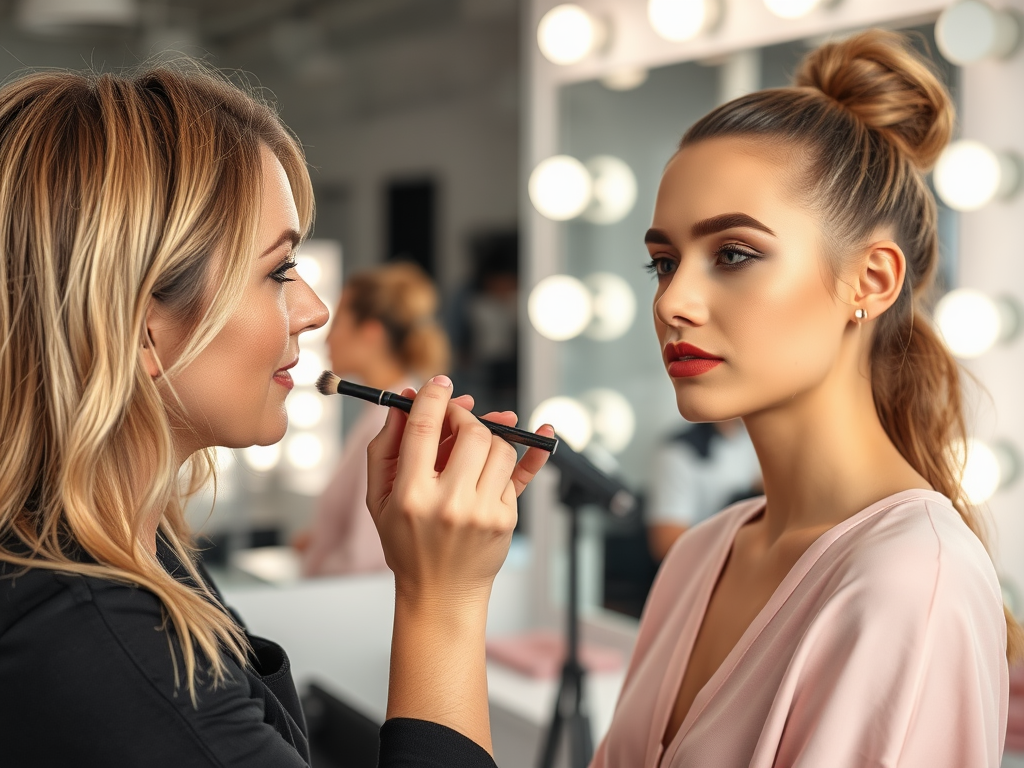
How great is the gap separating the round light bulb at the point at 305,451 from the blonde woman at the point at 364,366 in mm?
259

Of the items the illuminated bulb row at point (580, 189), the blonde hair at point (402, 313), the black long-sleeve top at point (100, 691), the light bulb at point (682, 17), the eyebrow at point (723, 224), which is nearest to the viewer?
the black long-sleeve top at point (100, 691)

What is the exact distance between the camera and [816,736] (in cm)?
59

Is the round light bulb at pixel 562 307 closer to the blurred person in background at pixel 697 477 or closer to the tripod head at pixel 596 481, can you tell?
the blurred person in background at pixel 697 477

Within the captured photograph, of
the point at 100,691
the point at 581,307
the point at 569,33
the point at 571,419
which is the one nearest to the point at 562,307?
the point at 581,307

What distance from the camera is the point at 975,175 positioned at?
1.14 metres

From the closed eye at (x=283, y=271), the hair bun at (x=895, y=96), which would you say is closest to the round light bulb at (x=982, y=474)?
the hair bun at (x=895, y=96)

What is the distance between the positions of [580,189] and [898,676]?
126 cm

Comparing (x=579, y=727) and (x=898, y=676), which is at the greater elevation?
(x=898, y=676)

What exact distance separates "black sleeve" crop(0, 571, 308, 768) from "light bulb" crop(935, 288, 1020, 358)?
93 cm

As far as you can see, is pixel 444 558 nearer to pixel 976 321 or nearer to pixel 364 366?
pixel 976 321

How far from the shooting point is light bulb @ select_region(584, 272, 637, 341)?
1.70 meters

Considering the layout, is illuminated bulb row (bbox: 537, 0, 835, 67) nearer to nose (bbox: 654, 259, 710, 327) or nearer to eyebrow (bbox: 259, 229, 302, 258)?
nose (bbox: 654, 259, 710, 327)

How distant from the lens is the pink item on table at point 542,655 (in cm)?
161

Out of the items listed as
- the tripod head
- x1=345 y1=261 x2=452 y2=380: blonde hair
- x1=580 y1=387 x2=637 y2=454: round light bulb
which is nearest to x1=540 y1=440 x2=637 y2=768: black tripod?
the tripod head
